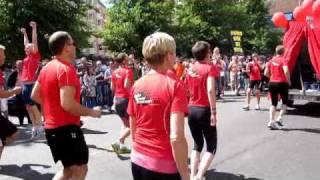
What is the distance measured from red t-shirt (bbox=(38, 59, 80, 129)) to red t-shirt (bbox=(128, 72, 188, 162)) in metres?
1.33

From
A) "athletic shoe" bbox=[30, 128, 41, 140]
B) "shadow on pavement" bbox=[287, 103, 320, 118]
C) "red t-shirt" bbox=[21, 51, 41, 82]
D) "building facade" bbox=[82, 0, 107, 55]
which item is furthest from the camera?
"building facade" bbox=[82, 0, 107, 55]

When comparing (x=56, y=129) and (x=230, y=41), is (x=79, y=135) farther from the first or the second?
(x=230, y=41)

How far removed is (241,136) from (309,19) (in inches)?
208

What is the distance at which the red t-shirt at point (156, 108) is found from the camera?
325 cm

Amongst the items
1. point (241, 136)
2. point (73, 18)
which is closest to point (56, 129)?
point (241, 136)

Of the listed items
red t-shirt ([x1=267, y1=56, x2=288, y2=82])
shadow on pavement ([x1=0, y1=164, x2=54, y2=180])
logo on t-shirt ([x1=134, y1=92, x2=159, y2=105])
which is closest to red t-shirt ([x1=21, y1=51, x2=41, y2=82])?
shadow on pavement ([x1=0, y1=164, x2=54, y2=180])

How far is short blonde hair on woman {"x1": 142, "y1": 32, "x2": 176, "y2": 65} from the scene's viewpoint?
3.28 metres

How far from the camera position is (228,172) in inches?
274

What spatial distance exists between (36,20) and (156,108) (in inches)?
933

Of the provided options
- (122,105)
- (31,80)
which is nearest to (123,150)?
(122,105)

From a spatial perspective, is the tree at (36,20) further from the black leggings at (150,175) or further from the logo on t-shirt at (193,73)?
the black leggings at (150,175)

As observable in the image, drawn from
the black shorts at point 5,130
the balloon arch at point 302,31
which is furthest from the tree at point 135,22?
the black shorts at point 5,130

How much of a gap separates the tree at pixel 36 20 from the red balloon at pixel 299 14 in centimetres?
1487

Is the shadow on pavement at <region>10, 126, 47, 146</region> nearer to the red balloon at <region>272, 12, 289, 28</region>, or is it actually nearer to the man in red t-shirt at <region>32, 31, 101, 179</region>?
the man in red t-shirt at <region>32, 31, 101, 179</region>
